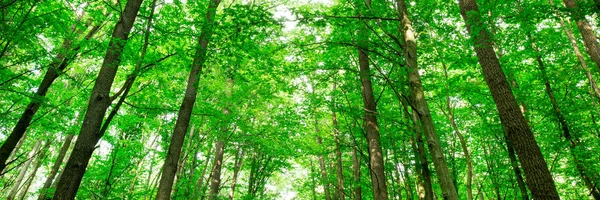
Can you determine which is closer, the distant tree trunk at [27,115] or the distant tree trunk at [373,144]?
the distant tree trunk at [373,144]

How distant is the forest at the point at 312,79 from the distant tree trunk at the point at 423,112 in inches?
0.8

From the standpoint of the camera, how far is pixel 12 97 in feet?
30.2

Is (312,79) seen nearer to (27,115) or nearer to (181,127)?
(181,127)

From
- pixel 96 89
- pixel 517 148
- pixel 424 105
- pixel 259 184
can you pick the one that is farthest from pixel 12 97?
pixel 517 148

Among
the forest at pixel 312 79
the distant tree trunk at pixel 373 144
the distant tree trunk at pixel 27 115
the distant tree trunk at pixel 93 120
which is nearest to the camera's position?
the distant tree trunk at pixel 93 120

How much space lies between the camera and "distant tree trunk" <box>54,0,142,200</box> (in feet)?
15.4

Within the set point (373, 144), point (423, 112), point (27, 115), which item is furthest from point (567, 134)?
point (27, 115)

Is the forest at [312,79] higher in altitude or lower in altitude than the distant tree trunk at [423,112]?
higher

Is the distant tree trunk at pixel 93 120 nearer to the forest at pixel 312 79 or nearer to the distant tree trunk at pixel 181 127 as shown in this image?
the forest at pixel 312 79

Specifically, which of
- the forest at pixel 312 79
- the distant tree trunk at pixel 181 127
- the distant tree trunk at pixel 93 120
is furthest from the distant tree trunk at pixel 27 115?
the distant tree trunk at pixel 181 127

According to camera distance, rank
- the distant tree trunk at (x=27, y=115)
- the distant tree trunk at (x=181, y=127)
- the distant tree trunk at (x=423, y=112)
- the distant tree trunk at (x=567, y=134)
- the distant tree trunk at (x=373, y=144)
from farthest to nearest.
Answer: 1. the distant tree trunk at (x=567, y=134)
2. the distant tree trunk at (x=27, y=115)
3. the distant tree trunk at (x=373, y=144)
4. the distant tree trunk at (x=181, y=127)
5. the distant tree trunk at (x=423, y=112)

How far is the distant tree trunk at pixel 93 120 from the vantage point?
470 centimetres

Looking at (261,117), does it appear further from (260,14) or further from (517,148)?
(517,148)

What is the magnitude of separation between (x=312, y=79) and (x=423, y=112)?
548cm
